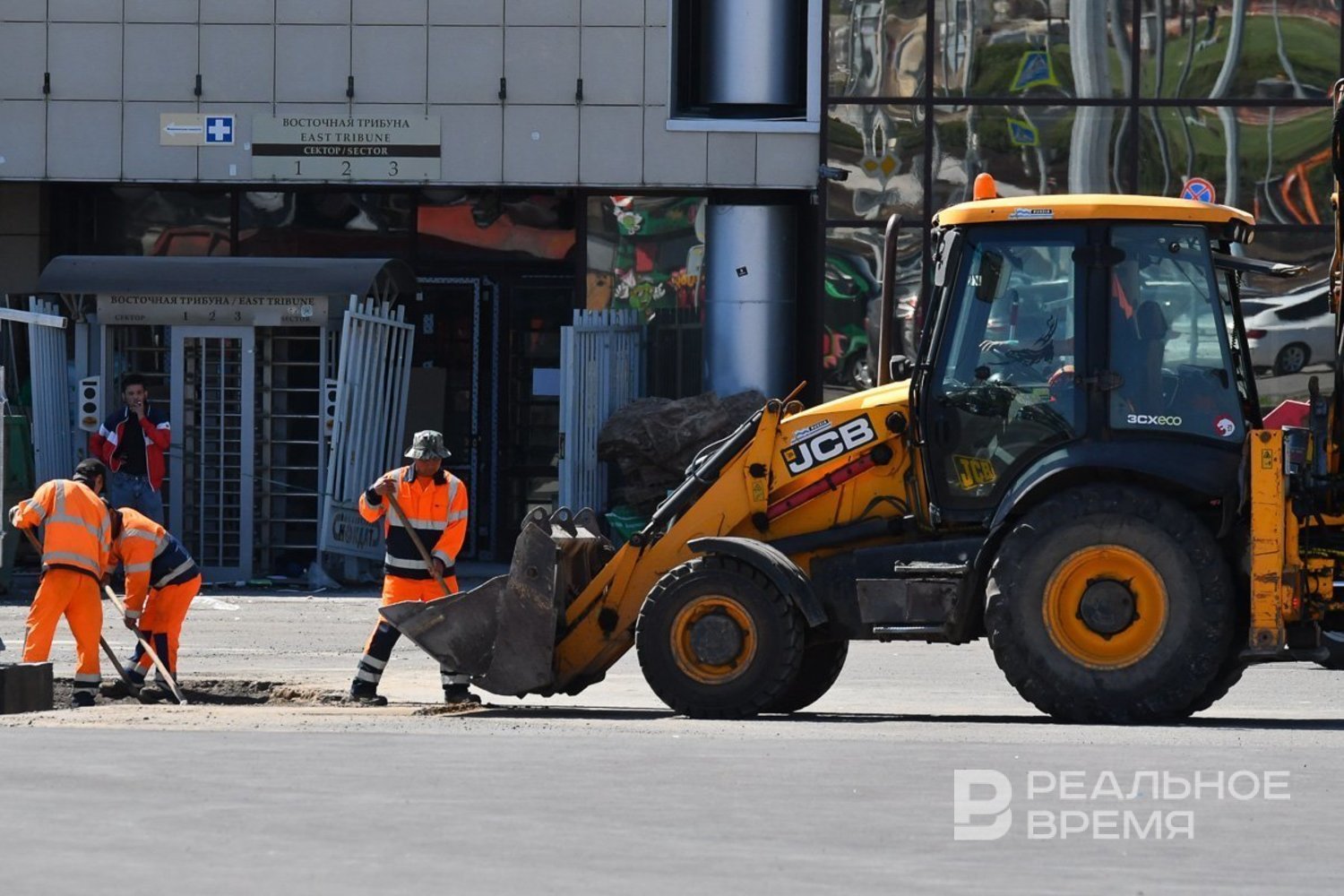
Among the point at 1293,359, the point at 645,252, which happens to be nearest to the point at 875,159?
the point at 645,252

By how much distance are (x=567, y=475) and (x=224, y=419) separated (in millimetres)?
3130

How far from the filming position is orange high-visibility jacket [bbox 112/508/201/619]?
14.0 m

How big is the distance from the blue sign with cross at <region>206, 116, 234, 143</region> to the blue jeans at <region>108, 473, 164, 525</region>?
400 cm

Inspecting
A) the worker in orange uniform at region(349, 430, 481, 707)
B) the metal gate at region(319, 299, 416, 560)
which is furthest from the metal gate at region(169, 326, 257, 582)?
the worker in orange uniform at region(349, 430, 481, 707)

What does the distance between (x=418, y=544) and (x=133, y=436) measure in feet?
24.9

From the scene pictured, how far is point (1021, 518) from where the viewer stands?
11.4 m

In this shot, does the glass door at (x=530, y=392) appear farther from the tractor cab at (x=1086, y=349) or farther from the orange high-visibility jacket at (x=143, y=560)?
the tractor cab at (x=1086, y=349)

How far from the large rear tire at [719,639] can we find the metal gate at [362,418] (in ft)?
29.3

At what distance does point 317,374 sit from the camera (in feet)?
71.7

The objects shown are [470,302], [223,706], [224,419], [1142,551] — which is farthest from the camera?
[470,302]

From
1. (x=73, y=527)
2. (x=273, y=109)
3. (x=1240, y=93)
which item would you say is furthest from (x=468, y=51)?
(x=73, y=527)

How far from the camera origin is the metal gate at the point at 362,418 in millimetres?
20859

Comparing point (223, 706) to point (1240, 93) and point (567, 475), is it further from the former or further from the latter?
point (1240, 93)

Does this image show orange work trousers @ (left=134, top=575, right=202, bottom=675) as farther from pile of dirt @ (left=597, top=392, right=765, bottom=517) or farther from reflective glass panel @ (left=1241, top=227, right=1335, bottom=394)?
reflective glass panel @ (left=1241, top=227, right=1335, bottom=394)
